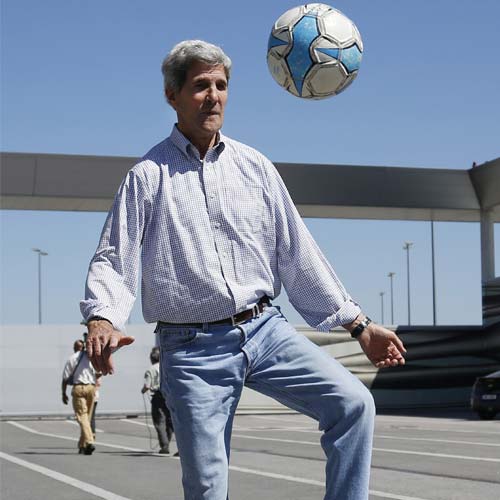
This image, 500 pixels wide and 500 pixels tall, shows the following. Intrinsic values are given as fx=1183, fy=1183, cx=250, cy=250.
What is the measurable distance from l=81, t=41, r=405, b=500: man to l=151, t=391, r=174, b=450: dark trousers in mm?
12415

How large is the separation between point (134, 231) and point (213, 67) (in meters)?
0.70

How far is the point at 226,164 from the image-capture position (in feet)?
15.1

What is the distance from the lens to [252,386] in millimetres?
4484

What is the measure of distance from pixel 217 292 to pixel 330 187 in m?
24.8

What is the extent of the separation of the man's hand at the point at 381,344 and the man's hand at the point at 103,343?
2.98 ft

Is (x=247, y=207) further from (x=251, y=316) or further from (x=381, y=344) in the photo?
(x=381, y=344)

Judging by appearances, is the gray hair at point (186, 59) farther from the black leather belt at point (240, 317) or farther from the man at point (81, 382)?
the man at point (81, 382)

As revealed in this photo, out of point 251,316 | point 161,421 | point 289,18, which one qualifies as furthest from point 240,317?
point 161,421

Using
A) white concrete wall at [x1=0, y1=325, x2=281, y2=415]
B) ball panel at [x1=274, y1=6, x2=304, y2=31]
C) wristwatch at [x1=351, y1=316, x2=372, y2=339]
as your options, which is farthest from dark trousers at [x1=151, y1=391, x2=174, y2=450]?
white concrete wall at [x1=0, y1=325, x2=281, y2=415]

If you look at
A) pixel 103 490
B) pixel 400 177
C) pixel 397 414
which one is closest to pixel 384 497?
pixel 103 490

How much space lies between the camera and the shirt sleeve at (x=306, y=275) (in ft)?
15.0

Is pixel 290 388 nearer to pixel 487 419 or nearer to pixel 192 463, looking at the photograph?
pixel 192 463

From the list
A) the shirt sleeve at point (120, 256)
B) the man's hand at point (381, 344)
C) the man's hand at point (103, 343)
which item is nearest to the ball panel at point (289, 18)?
the shirt sleeve at point (120, 256)

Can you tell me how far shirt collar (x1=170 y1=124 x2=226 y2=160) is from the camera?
459 centimetres
